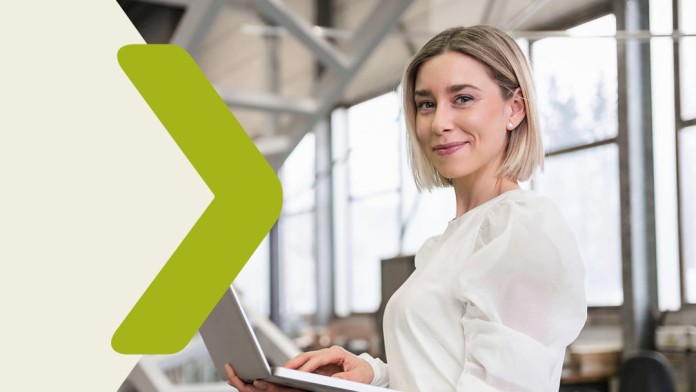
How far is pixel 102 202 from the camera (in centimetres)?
95

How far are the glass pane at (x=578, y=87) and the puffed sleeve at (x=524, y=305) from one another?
4858 millimetres

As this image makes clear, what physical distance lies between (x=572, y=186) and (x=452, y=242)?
205 inches

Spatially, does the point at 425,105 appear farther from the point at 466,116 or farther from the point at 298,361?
the point at 298,361

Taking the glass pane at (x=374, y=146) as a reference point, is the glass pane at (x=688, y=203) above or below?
below

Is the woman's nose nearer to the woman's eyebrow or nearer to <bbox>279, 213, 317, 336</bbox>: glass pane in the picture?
the woman's eyebrow

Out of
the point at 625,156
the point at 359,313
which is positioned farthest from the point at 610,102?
the point at 359,313

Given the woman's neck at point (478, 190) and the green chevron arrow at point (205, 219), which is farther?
the woman's neck at point (478, 190)

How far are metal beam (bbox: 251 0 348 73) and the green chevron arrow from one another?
250 cm

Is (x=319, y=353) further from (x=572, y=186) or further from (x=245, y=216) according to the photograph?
(x=572, y=186)

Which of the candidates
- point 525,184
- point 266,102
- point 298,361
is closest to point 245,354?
point 298,361

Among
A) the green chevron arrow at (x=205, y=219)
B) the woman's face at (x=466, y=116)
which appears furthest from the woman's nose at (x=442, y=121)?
the green chevron arrow at (x=205, y=219)

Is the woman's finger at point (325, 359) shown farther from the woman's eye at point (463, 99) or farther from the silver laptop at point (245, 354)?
the woman's eye at point (463, 99)

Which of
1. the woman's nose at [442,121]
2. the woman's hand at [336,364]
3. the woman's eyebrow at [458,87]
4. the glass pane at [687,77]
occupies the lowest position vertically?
the woman's hand at [336,364]

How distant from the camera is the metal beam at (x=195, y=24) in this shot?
10.1 ft
